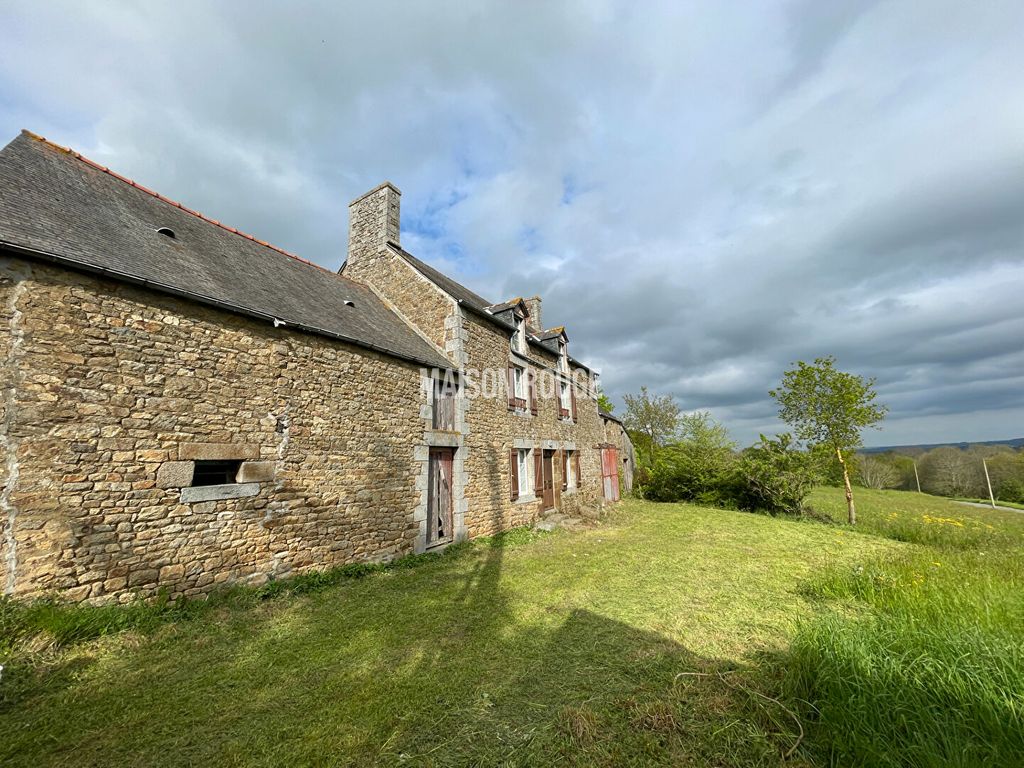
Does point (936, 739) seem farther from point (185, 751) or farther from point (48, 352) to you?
point (48, 352)

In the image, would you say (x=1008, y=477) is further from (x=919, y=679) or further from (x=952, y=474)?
(x=919, y=679)

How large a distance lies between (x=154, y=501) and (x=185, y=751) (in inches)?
125

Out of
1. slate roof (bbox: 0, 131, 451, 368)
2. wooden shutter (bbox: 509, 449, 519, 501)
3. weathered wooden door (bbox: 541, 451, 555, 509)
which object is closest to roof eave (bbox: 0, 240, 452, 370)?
slate roof (bbox: 0, 131, 451, 368)

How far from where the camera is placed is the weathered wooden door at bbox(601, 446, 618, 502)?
17344 mm

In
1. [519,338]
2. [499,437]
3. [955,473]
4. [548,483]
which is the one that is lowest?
[955,473]

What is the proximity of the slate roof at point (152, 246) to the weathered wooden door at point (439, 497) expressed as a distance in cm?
211

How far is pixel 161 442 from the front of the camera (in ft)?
16.2

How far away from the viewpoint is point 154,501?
4.83m

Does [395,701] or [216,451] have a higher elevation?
[216,451]

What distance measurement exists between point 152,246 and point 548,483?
36.8ft

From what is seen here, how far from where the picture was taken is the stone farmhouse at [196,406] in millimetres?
4223

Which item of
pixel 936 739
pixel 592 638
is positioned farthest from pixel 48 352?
pixel 936 739

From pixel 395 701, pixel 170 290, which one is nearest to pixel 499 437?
pixel 170 290

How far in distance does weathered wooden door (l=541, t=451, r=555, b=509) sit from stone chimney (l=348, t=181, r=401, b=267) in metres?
8.47
